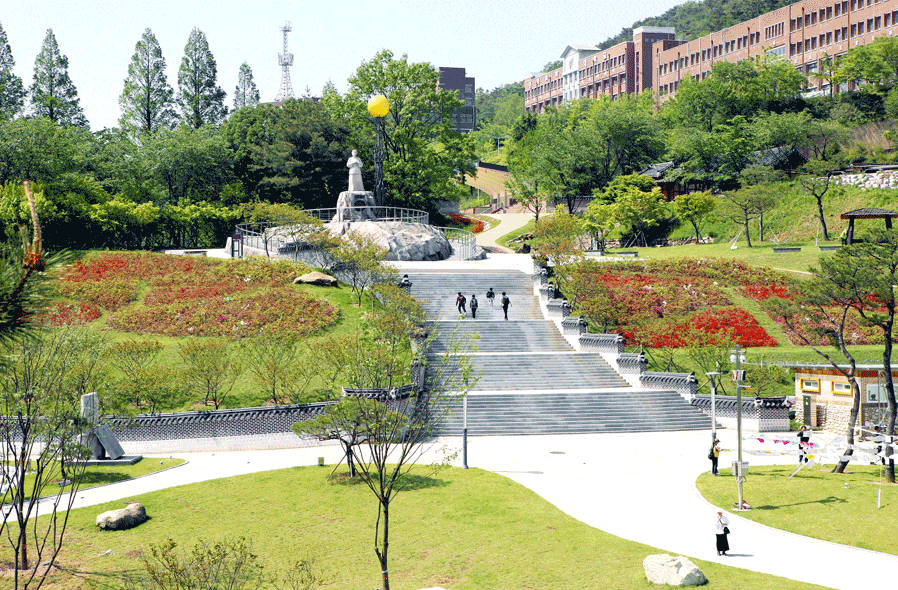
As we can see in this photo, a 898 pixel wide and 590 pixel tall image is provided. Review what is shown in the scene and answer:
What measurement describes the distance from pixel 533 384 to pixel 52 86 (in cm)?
5636

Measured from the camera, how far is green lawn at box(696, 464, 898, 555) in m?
18.1

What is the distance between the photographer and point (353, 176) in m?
54.8

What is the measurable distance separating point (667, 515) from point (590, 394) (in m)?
13.3

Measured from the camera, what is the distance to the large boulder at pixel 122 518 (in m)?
18.5

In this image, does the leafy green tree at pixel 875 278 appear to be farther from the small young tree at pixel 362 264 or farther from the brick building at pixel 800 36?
the brick building at pixel 800 36

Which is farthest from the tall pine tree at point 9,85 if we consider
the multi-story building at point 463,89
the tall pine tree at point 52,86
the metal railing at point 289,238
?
the multi-story building at point 463,89

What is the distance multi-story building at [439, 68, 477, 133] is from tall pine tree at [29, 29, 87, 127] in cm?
9544

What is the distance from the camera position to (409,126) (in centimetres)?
6775

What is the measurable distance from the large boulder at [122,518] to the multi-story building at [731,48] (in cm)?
8260

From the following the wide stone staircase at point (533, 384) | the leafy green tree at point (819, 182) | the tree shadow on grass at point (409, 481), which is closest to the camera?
the tree shadow on grass at point (409, 481)

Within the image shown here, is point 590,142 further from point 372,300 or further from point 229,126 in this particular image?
point 372,300

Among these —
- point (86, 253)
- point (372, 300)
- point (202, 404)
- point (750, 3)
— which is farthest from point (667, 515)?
point (750, 3)

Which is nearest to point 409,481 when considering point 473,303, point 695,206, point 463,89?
point 473,303

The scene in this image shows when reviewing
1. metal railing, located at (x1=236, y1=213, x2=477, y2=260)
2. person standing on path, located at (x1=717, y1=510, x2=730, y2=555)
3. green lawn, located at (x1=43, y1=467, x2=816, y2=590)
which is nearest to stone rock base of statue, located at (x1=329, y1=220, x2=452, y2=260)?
metal railing, located at (x1=236, y1=213, x2=477, y2=260)
